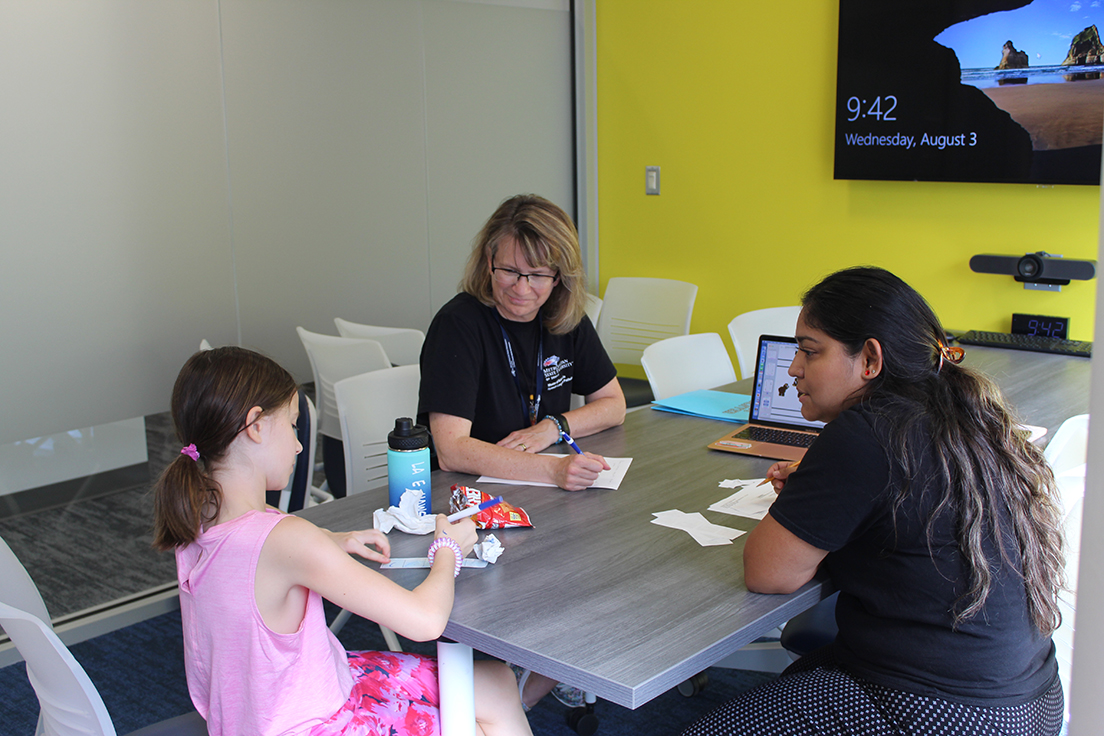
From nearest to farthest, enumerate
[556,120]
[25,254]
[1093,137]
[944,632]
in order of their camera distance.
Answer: [944,632], [25,254], [1093,137], [556,120]

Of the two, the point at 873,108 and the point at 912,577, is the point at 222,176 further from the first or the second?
the point at 912,577

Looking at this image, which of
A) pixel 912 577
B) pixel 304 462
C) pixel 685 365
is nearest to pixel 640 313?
pixel 685 365

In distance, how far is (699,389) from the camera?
10.6 ft

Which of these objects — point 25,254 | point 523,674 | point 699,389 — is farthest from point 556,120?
point 523,674

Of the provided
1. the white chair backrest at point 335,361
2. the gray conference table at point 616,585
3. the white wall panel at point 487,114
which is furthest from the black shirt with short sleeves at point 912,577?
the white wall panel at point 487,114

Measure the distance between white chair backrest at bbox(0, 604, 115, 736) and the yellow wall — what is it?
3.52 metres

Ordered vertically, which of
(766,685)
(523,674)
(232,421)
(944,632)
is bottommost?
(523,674)

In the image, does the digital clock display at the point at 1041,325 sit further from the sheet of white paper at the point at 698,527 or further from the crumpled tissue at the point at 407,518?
the crumpled tissue at the point at 407,518

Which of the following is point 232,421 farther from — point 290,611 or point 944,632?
point 944,632

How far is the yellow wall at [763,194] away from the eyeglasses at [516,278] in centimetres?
230

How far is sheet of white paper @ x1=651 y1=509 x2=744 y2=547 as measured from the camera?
179cm

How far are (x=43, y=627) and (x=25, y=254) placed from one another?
6.41 ft

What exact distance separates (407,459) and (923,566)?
3.12 feet

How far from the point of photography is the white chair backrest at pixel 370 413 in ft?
8.66
